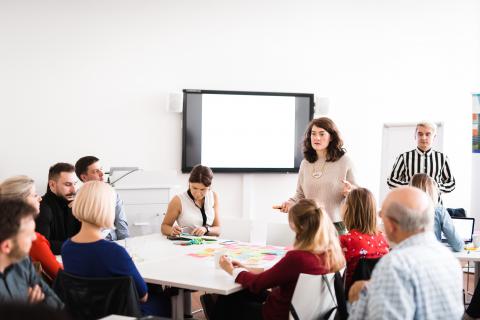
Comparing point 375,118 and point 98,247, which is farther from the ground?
point 375,118

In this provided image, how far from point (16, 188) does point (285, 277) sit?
4.92 feet

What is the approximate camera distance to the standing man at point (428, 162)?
498 cm

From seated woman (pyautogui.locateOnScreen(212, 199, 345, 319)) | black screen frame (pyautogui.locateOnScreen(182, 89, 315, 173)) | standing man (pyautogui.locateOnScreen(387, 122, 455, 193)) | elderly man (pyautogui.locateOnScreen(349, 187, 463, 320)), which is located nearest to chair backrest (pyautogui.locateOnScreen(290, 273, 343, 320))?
seated woman (pyautogui.locateOnScreen(212, 199, 345, 319))

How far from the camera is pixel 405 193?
2.19 meters

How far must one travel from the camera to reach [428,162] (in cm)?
504

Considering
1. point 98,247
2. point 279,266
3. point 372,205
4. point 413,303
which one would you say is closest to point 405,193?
point 413,303

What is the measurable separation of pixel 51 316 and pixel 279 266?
209cm

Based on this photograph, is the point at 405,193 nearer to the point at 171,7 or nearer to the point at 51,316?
the point at 51,316

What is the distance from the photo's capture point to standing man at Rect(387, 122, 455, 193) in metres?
4.98

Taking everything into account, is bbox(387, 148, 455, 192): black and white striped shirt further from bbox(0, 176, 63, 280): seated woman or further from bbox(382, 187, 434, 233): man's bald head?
bbox(0, 176, 63, 280): seated woman

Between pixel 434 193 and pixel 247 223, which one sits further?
pixel 247 223

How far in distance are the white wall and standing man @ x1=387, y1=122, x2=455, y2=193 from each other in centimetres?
199

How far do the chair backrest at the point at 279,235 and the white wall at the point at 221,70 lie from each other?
7.30ft

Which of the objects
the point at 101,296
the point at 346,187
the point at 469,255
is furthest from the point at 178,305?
the point at 469,255
